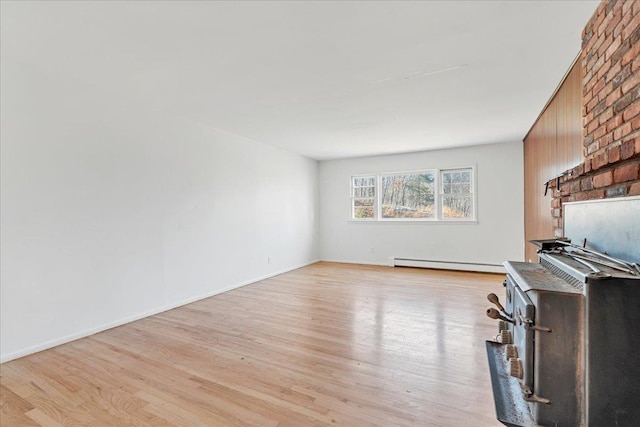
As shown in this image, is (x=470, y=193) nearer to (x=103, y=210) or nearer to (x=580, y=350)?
(x=580, y=350)

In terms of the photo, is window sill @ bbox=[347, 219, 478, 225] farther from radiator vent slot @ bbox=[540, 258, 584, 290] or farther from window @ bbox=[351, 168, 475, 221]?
radiator vent slot @ bbox=[540, 258, 584, 290]

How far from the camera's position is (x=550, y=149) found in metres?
3.44

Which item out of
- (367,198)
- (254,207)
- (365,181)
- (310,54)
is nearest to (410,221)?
(367,198)

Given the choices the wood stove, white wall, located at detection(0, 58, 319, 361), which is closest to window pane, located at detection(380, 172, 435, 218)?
white wall, located at detection(0, 58, 319, 361)

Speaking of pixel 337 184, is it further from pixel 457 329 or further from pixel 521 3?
pixel 521 3

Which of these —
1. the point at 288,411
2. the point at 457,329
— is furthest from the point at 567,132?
the point at 288,411

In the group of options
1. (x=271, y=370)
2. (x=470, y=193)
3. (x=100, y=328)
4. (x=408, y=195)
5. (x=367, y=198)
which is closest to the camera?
(x=271, y=370)

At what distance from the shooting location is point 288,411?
1.80m

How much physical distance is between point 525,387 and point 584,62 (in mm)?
2097

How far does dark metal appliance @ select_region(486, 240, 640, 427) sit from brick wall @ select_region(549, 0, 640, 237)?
43 centimetres

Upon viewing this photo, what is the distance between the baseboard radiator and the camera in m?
5.58

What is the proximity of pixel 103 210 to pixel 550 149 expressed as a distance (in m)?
4.89

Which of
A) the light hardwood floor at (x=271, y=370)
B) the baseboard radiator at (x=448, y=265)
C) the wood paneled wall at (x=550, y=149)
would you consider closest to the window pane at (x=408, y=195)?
the baseboard radiator at (x=448, y=265)

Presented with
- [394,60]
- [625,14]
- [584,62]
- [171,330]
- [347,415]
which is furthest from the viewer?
[171,330]
